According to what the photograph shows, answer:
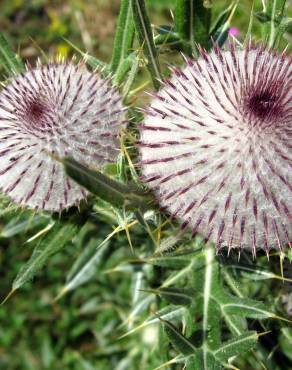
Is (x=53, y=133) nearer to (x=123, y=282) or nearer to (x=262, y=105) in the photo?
(x=262, y=105)

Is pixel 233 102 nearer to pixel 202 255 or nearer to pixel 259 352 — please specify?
pixel 202 255

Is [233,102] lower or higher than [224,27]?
lower

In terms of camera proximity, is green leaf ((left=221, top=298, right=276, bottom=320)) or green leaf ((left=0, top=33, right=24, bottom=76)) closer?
green leaf ((left=221, top=298, right=276, bottom=320))

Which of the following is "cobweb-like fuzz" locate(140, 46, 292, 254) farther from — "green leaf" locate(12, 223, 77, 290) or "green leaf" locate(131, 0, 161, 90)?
"green leaf" locate(12, 223, 77, 290)

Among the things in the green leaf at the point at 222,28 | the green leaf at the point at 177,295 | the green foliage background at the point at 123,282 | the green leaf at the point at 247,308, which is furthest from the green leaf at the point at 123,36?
the green leaf at the point at 247,308

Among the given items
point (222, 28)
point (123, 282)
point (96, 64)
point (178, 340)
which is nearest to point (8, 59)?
point (96, 64)

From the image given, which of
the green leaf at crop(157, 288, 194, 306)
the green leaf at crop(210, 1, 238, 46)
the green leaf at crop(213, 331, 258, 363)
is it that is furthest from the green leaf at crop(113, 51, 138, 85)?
the green leaf at crop(213, 331, 258, 363)

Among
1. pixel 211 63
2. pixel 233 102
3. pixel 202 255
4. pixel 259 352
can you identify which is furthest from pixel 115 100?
pixel 259 352
